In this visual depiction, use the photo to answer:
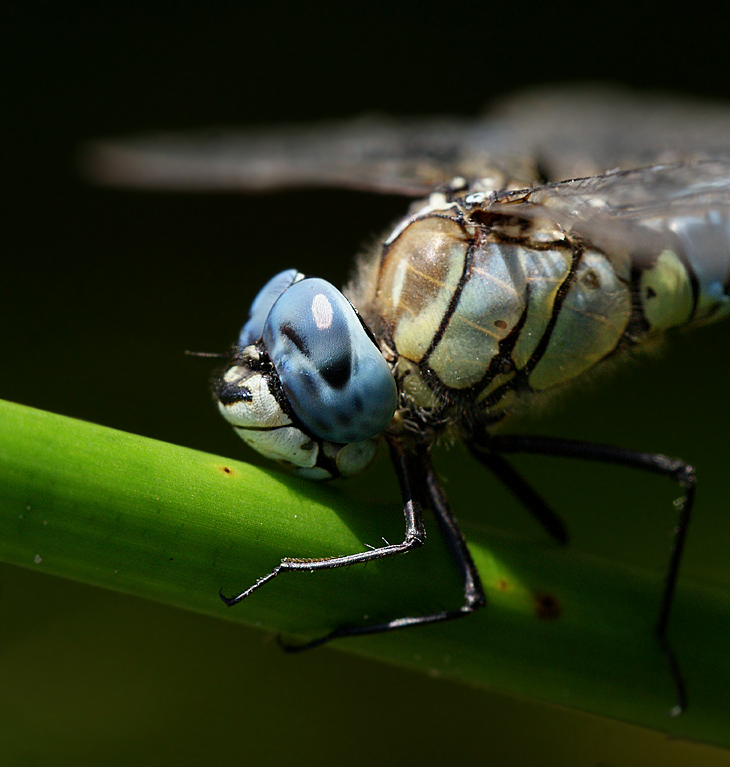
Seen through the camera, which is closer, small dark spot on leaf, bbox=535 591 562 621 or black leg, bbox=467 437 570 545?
small dark spot on leaf, bbox=535 591 562 621

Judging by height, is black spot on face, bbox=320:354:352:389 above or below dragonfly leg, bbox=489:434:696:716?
above

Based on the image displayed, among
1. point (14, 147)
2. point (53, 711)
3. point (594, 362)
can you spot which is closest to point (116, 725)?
point (53, 711)

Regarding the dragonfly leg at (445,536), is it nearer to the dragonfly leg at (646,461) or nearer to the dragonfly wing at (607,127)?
the dragonfly leg at (646,461)

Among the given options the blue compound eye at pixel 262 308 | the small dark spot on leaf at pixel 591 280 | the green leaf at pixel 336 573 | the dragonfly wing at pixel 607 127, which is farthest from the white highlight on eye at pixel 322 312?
the dragonfly wing at pixel 607 127

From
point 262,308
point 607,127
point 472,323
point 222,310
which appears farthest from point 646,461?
point 222,310

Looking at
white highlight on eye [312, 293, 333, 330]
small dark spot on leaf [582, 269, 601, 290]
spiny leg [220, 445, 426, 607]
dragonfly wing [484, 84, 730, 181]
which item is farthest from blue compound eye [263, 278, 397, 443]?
dragonfly wing [484, 84, 730, 181]

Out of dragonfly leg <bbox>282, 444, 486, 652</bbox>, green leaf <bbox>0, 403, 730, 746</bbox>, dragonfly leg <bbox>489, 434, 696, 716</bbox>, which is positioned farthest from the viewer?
dragonfly leg <bbox>489, 434, 696, 716</bbox>

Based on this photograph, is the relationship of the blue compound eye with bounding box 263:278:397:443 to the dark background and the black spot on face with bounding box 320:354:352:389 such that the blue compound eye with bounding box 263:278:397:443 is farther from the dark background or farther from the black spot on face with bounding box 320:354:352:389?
the dark background

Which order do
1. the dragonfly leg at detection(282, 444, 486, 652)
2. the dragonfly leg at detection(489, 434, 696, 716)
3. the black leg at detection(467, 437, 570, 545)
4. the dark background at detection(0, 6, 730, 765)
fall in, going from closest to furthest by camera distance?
the dragonfly leg at detection(282, 444, 486, 652), the dragonfly leg at detection(489, 434, 696, 716), the black leg at detection(467, 437, 570, 545), the dark background at detection(0, 6, 730, 765)

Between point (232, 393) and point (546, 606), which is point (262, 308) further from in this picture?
point (546, 606)
